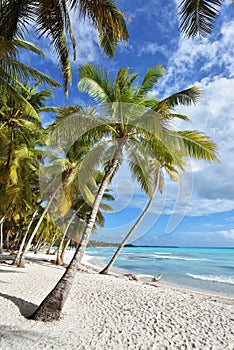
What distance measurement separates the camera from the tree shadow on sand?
549 cm

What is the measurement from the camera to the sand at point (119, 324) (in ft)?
14.1

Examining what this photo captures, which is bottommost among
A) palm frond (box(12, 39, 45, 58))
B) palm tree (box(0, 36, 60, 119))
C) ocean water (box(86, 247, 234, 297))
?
ocean water (box(86, 247, 234, 297))

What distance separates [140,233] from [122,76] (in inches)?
330

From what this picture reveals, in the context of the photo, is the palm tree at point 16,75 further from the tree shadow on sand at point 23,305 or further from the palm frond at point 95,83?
the tree shadow on sand at point 23,305

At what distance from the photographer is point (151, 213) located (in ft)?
44.2

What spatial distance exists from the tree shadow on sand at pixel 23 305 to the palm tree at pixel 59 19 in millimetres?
5370

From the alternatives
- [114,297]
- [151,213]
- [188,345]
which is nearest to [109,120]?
[114,297]

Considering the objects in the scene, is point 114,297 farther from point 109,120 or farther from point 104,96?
point 104,96

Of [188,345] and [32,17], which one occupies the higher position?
[32,17]

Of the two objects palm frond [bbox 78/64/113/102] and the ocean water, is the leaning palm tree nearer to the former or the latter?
palm frond [bbox 78/64/113/102]

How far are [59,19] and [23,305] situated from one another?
6.35 meters

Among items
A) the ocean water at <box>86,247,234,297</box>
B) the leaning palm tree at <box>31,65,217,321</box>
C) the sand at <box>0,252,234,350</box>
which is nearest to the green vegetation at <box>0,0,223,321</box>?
the leaning palm tree at <box>31,65,217,321</box>

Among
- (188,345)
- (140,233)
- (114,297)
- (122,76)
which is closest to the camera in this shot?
(188,345)

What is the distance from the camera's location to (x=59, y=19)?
523cm
